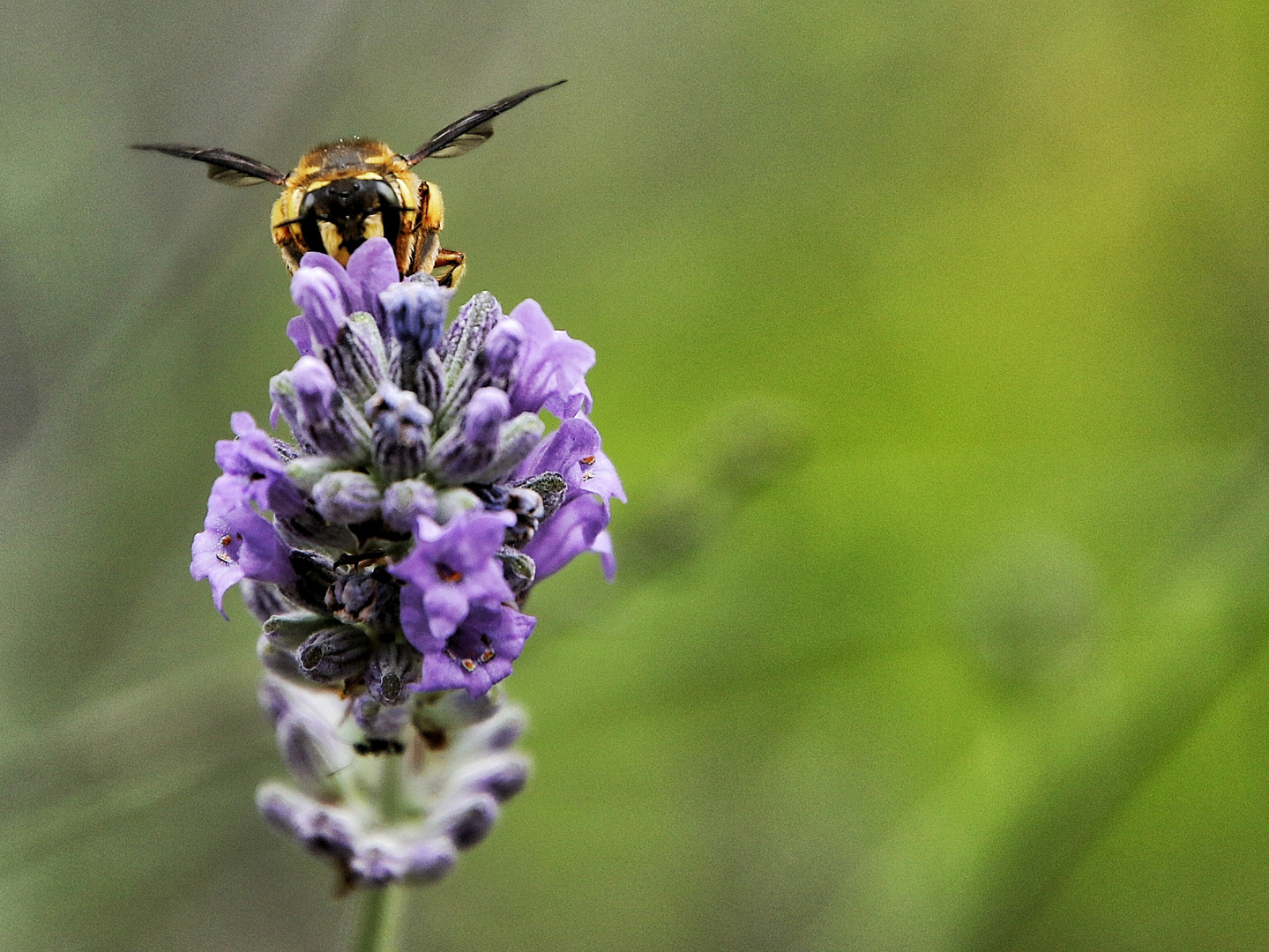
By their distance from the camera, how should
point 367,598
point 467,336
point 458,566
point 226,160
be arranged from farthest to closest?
point 226,160 → point 467,336 → point 367,598 → point 458,566

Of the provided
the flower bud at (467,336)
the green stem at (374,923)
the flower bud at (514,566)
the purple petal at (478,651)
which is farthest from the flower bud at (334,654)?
the green stem at (374,923)

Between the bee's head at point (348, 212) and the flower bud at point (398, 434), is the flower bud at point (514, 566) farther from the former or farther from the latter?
the bee's head at point (348, 212)

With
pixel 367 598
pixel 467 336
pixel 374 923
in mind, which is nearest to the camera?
pixel 367 598

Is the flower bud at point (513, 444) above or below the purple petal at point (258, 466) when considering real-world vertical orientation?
above

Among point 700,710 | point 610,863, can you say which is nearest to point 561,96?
point 700,710

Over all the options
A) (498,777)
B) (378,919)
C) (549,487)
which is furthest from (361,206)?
(378,919)

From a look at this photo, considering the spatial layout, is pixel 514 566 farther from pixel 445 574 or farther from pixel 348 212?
pixel 348 212

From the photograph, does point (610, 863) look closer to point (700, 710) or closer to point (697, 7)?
point (700, 710)
